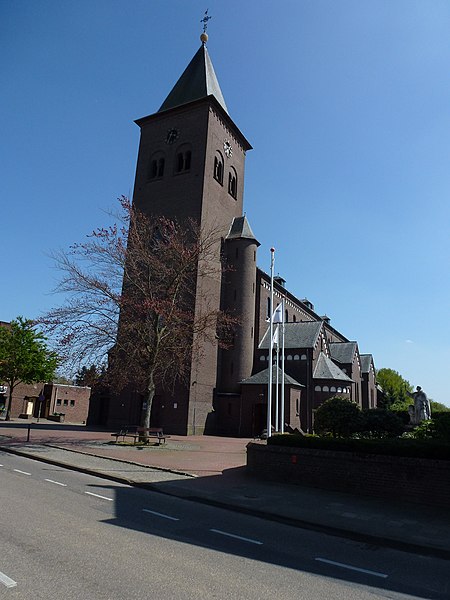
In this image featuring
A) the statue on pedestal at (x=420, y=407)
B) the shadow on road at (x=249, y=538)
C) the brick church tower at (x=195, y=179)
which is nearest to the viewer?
the shadow on road at (x=249, y=538)

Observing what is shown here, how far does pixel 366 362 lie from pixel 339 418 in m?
48.9

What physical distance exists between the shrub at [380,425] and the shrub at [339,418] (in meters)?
0.36

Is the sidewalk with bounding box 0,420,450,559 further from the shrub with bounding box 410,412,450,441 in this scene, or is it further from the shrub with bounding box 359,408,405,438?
the shrub with bounding box 359,408,405,438

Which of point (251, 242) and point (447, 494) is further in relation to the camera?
point (251, 242)

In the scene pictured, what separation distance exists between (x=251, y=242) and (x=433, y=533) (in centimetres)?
3546

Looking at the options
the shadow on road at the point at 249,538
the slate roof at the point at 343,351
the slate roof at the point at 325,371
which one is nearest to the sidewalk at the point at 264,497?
the shadow on road at the point at 249,538

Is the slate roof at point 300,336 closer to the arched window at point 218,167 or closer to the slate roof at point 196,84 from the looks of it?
the arched window at point 218,167

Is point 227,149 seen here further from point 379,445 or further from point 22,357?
point 379,445

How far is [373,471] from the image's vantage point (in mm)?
13312

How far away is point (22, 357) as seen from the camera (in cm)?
4788

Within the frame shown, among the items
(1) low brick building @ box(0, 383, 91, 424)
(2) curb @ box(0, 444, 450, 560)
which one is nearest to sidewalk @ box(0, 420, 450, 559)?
(2) curb @ box(0, 444, 450, 560)

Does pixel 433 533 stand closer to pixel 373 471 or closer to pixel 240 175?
pixel 373 471

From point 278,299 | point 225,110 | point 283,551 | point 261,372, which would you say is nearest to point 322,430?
point 283,551

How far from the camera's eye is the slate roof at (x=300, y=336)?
44469 mm
